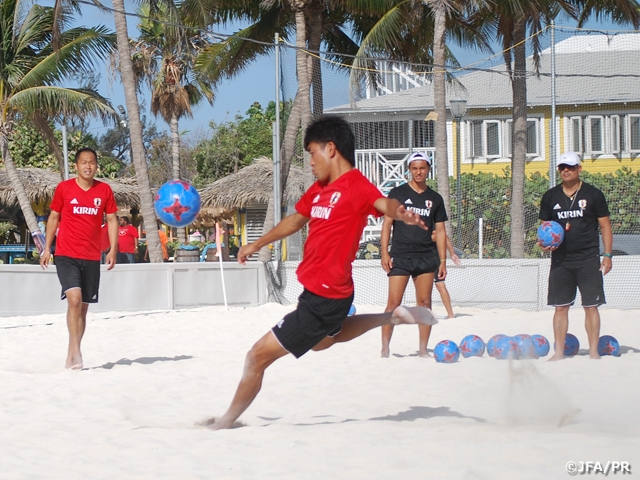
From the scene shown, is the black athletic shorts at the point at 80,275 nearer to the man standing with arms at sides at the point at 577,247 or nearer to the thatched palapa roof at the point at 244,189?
the man standing with arms at sides at the point at 577,247

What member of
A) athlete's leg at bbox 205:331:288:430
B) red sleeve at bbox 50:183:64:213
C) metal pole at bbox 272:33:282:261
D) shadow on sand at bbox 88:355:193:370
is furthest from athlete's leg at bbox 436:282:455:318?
athlete's leg at bbox 205:331:288:430

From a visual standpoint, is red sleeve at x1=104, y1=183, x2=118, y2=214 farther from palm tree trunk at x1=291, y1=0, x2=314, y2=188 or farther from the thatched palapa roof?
the thatched palapa roof

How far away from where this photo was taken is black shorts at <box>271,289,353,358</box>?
448cm

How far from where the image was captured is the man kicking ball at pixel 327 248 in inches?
176

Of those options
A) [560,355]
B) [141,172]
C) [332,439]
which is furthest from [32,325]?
[332,439]

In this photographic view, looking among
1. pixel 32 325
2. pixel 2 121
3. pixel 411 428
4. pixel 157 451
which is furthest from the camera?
pixel 2 121

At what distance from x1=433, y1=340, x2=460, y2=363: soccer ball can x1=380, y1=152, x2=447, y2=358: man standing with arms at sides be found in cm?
22

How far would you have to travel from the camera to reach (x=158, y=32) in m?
29.0

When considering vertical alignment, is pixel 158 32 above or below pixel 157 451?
above

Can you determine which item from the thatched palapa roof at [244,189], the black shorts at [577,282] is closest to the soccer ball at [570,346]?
the black shorts at [577,282]

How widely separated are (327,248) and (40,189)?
73.9 ft

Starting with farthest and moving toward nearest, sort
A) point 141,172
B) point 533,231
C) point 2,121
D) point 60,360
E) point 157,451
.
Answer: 1. point 2,121
2. point 141,172
3. point 533,231
4. point 60,360
5. point 157,451

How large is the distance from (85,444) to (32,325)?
680 cm

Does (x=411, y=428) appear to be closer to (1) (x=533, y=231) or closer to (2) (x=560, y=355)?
(2) (x=560, y=355)
